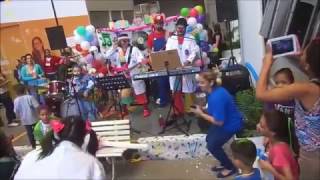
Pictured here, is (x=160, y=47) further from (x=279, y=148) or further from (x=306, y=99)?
(x=306, y=99)

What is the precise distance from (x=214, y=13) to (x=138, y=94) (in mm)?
2503

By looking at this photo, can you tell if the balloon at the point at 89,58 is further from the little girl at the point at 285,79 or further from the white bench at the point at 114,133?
the little girl at the point at 285,79

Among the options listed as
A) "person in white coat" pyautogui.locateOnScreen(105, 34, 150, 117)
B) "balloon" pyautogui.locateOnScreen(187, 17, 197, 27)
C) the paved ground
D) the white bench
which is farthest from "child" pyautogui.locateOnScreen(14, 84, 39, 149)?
"balloon" pyautogui.locateOnScreen(187, 17, 197, 27)

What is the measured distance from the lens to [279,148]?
2.66m

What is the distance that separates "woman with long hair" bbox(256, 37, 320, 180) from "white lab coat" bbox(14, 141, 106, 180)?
1.17m

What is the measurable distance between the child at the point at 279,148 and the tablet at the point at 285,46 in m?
0.53

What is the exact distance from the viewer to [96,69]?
7.50 metres

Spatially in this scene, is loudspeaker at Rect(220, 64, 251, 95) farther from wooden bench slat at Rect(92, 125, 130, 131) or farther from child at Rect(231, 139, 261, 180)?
child at Rect(231, 139, 261, 180)

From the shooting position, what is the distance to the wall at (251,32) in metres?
6.03

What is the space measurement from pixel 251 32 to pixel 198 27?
45.4 inches

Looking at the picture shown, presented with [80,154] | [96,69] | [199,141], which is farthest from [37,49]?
[80,154]

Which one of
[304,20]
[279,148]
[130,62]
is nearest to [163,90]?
[130,62]

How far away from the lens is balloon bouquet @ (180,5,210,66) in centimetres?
709

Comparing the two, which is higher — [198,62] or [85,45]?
[85,45]
